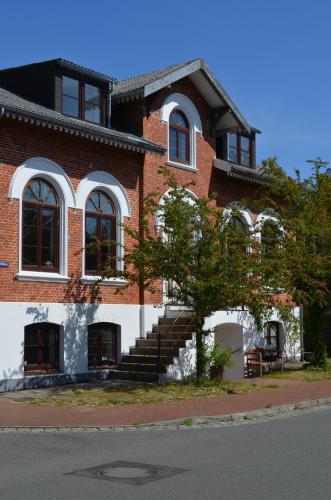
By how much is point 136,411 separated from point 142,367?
16.6 feet

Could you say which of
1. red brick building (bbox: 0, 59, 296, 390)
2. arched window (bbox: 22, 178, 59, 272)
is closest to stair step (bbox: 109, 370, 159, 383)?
red brick building (bbox: 0, 59, 296, 390)

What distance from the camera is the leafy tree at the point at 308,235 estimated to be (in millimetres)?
21500

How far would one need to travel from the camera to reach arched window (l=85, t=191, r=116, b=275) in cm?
1888

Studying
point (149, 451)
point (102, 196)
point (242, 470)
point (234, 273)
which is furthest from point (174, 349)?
point (242, 470)

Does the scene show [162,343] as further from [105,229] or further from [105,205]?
[105,205]

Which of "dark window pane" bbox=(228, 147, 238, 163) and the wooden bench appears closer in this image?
the wooden bench

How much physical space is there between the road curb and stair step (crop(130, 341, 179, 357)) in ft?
15.9

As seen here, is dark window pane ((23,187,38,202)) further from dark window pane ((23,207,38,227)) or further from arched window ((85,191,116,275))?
arched window ((85,191,116,275))

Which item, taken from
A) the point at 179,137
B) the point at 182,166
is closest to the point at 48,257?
the point at 182,166

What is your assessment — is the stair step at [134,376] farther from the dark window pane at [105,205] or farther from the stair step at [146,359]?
the dark window pane at [105,205]

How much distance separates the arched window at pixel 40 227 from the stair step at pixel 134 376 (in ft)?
10.5

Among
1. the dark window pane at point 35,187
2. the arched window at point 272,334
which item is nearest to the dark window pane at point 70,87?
the dark window pane at point 35,187

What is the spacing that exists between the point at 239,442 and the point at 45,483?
3.63 m

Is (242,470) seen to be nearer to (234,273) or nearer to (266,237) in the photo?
(234,273)
